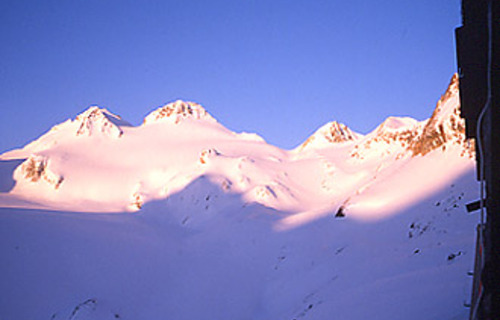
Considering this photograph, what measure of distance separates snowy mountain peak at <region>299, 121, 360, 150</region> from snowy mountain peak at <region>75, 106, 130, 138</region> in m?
45.3

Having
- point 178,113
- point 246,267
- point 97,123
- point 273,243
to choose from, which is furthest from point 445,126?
point 178,113

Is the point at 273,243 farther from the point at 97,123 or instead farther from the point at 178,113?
the point at 178,113

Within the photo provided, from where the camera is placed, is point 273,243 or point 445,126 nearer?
point 445,126

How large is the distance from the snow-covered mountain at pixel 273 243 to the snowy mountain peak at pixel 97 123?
1217 inches

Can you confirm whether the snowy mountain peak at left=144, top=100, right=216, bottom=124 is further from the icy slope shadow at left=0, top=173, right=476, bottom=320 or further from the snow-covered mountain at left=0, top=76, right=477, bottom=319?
the icy slope shadow at left=0, top=173, right=476, bottom=320

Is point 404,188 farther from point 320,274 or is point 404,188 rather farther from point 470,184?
point 320,274

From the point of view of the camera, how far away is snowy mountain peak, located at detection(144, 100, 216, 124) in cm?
11181

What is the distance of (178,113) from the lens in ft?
371

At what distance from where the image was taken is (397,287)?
11.4 meters

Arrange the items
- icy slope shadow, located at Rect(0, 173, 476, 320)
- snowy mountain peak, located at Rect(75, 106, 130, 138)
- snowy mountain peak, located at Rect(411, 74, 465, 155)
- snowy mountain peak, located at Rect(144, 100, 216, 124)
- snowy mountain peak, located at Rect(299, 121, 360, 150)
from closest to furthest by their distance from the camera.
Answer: icy slope shadow, located at Rect(0, 173, 476, 320) → snowy mountain peak, located at Rect(411, 74, 465, 155) → snowy mountain peak, located at Rect(299, 121, 360, 150) → snowy mountain peak, located at Rect(75, 106, 130, 138) → snowy mountain peak, located at Rect(144, 100, 216, 124)

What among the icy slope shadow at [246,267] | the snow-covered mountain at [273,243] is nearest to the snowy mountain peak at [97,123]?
the snow-covered mountain at [273,243]

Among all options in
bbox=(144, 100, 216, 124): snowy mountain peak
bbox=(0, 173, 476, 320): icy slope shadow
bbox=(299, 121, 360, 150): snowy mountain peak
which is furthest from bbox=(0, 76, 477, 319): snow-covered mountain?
bbox=(144, 100, 216, 124): snowy mountain peak

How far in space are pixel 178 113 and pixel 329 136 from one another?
153ft

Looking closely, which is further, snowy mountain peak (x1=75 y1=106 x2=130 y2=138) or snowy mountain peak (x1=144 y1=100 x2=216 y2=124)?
snowy mountain peak (x1=144 y1=100 x2=216 y2=124)
